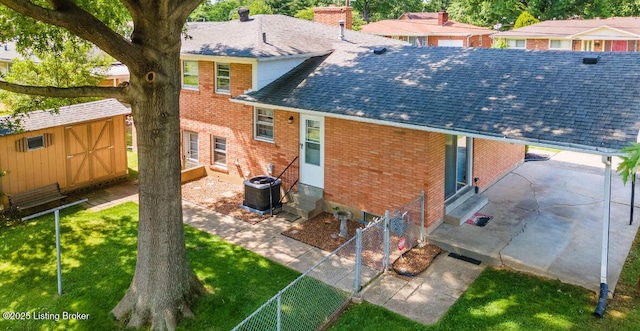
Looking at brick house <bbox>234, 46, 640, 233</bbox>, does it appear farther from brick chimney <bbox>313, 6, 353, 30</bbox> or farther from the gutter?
brick chimney <bbox>313, 6, 353, 30</bbox>

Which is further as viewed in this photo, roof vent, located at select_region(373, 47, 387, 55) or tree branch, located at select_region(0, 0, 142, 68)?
roof vent, located at select_region(373, 47, 387, 55)

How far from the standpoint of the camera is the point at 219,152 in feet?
53.6

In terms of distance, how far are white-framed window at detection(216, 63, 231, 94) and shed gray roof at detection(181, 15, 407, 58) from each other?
0.56m

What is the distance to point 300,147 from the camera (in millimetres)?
13789

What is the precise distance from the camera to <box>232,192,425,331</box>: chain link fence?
318 inches

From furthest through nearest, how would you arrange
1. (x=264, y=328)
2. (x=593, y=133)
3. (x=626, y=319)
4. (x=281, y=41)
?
(x=281, y=41) < (x=593, y=133) < (x=626, y=319) < (x=264, y=328)

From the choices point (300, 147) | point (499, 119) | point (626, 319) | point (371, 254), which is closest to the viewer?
point (626, 319)

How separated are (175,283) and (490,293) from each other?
5544mm

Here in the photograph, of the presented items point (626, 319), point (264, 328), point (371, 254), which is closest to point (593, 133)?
point (626, 319)

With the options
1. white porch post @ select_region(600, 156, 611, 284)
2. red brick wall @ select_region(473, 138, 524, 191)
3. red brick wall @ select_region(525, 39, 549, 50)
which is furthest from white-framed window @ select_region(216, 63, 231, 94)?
red brick wall @ select_region(525, 39, 549, 50)

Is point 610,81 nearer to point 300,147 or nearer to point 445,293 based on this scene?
point 445,293

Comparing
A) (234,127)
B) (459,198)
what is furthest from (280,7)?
(459,198)

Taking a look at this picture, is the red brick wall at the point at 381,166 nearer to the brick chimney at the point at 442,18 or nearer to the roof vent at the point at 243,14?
the roof vent at the point at 243,14

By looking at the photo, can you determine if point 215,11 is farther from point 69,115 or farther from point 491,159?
point 491,159
